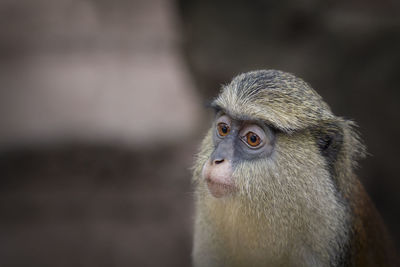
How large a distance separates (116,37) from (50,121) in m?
2.52

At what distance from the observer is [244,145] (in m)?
3.77

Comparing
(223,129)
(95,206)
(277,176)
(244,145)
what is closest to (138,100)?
(95,206)

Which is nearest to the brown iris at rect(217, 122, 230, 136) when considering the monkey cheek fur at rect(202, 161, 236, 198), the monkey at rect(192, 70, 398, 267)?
the monkey at rect(192, 70, 398, 267)

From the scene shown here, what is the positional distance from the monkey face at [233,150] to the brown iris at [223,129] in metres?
0.01

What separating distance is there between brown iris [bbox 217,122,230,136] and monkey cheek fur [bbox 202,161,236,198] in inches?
11.7

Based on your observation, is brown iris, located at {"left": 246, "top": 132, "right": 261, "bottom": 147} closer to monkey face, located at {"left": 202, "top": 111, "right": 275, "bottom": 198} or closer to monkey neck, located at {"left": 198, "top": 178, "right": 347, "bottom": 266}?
monkey face, located at {"left": 202, "top": 111, "right": 275, "bottom": 198}

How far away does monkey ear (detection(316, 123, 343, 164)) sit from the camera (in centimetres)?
383

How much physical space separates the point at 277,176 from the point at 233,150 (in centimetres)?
33

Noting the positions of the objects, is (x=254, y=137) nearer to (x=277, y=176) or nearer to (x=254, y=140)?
(x=254, y=140)

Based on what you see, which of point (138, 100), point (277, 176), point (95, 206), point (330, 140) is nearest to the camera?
point (277, 176)

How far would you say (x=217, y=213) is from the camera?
12.9ft

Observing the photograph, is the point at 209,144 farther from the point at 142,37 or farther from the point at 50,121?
the point at 142,37

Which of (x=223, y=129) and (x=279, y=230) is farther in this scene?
(x=223, y=129)

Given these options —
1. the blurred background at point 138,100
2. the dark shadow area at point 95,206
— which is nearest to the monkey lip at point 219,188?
the blurred background at point 138,100
